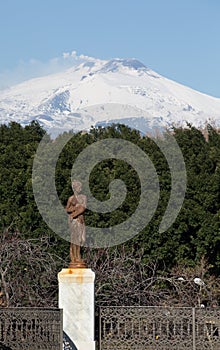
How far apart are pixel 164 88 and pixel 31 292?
122 metres

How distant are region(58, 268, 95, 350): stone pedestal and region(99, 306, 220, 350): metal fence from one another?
0.61m

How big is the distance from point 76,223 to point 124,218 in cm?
525

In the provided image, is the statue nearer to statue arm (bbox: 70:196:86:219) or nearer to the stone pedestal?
statue arm (bbox: 70:196:86:219)

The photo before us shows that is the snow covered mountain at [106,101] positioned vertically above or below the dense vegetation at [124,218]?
above

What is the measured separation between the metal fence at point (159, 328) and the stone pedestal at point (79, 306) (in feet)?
2.01

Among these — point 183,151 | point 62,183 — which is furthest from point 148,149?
point 62,183

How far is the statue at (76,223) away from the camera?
1330 cm

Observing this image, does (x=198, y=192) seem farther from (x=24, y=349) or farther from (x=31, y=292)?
(x=24, y=349)

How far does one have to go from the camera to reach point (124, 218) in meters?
18.6

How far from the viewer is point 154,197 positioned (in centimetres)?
1891

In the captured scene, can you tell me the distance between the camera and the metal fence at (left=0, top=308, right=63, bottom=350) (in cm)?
1202

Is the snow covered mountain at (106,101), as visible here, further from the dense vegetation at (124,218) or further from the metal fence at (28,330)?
the metal fence at (28,330)

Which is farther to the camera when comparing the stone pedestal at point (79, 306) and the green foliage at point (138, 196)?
the green foliage at point (138, 196)

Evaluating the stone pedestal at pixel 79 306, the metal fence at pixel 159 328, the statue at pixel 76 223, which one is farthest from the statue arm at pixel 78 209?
the metal fence at pixel 159 328
